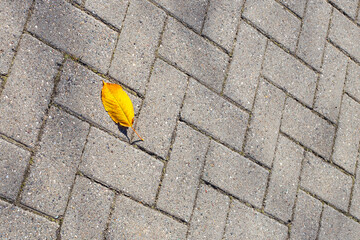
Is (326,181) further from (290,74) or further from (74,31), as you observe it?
(74,31)

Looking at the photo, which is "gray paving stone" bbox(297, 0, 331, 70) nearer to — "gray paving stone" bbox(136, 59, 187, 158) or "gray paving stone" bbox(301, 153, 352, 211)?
"gray paving stone" bbox(301, 153, 352, 211)

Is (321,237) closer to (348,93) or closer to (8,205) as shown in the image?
(348,93)

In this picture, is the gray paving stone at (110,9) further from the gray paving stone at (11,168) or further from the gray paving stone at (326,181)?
the gray paving stone at (326,181)

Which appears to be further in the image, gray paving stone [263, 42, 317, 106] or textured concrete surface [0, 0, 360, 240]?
gray paving stone [263, 42, 317, 106]

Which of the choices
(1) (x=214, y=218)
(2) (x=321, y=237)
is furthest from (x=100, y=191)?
(2) (x=321, y=237)

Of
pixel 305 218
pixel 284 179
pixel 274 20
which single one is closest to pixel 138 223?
pixel 284 179

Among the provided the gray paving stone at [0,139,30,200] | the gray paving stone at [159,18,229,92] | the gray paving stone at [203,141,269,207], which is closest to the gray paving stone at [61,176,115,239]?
the gray paving stone at [0,139,30,200]
